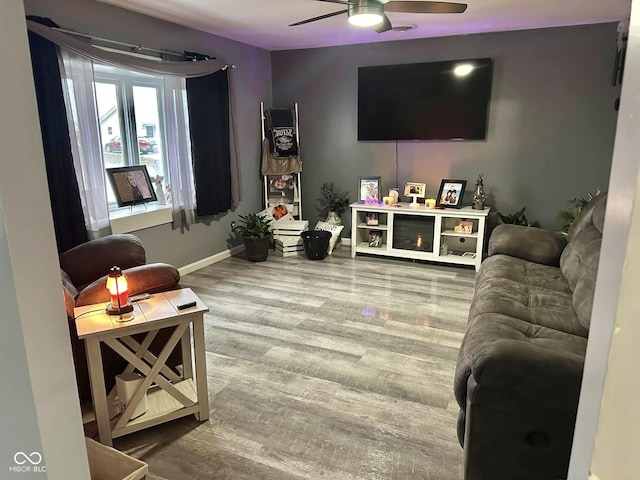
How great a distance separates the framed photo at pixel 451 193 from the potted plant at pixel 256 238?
1.81m

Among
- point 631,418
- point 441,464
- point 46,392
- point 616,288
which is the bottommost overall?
point 441,464

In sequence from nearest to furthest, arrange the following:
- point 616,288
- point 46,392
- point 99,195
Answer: point 616,288
point 46,392
point 99,195

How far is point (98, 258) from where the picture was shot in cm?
279

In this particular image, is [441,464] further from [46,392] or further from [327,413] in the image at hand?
[46,392]

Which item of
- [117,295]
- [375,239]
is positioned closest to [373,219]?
[375,239]

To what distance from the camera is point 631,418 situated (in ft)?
1.43

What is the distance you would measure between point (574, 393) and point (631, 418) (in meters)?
1.25

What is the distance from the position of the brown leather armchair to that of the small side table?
0.30 feet

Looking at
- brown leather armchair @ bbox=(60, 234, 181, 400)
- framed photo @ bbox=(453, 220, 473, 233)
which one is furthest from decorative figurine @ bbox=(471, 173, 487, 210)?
brown leather armchair @ bbox=(60, 234, 181, 400)

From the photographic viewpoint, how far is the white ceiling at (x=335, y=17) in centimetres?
341

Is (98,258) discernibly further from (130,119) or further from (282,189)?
(282,189)

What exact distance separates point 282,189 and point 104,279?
11.0 feet

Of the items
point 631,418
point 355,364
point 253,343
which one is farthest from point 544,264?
point 631,418

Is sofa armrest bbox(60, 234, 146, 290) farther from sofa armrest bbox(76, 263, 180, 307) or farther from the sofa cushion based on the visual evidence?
the sofa cushion
